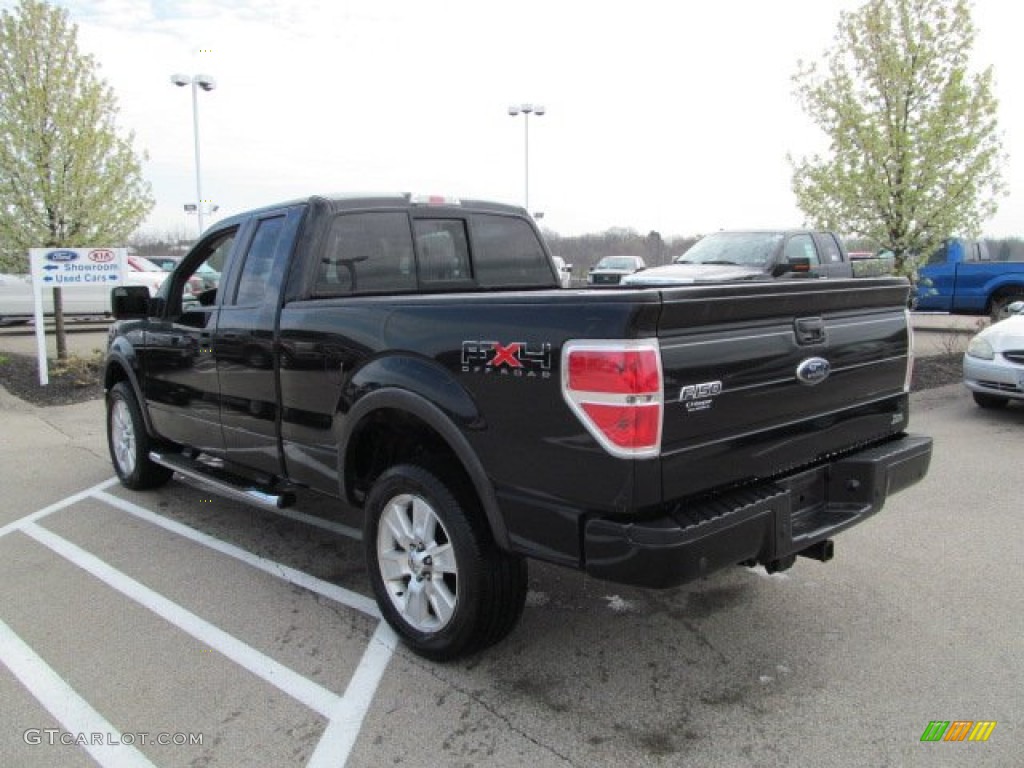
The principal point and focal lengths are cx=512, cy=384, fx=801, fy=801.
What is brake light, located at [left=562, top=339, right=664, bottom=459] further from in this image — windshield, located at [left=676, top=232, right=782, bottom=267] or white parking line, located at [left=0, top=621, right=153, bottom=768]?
windshield, located at [left=676, top=232, right=782, bottom=267]

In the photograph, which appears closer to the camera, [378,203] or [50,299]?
[378,203]

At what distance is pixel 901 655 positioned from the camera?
11.1ft

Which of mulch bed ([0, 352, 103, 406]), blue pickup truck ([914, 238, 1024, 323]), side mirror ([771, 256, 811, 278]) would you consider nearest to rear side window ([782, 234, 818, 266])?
side mirror ([771, 256, 811, 278])

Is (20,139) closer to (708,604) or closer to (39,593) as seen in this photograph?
(39,593)

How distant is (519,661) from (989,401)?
24.2ft

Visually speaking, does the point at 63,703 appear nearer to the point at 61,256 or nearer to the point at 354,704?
the point at 354,704

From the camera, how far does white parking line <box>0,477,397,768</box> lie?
114 inches

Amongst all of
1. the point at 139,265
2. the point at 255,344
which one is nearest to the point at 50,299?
the point at 139,265

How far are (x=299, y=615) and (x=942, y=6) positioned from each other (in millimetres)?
12055

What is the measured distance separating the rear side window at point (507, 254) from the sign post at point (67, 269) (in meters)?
8.21

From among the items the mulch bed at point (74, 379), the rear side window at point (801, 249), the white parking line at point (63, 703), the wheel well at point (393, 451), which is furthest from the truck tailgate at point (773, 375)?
the rear side window at point (801, 249)

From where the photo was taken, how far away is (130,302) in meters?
5.50

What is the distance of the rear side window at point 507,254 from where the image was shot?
4762 mm

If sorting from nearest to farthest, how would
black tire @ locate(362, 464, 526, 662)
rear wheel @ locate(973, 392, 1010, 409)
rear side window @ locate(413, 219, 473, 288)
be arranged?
black tire @ locate(362, 464, 526, 662)
rear side window @ locate(413, 219, 473, 288)
rear wheel @ locate(973, 392, 1010, 409)
